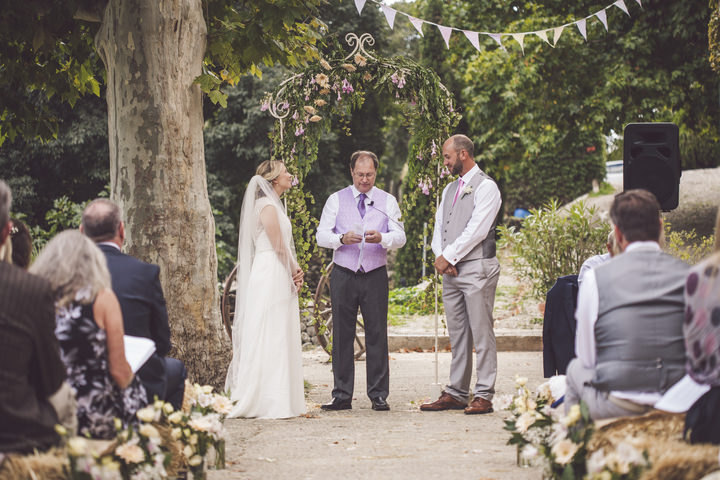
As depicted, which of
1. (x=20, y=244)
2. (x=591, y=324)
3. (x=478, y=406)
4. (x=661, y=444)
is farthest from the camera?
(x=478, y=406)

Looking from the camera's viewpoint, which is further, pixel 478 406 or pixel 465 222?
pixel 465 222

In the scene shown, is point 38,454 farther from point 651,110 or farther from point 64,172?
point 64,172

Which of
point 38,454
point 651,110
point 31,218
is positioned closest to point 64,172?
point 31,218

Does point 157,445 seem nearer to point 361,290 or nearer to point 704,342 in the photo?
point 704,342

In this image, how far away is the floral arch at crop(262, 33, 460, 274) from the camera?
27.8 feet

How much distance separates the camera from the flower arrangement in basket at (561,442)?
11.3 feet

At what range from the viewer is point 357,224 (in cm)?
768

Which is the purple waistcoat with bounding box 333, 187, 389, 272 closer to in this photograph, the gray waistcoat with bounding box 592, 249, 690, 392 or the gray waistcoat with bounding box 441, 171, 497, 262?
the gray waistcoat with bounding box 441, 171, 497, 262

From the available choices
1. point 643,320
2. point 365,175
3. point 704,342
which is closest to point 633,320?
point 643,320

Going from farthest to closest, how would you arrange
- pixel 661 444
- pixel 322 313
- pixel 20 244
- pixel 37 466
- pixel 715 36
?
pixel 715 36 < pixel 322 313 < pixel 20 244 < pixel 661 444 < pixel 37 466

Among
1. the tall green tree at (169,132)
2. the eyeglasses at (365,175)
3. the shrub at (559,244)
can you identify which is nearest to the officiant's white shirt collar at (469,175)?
the eyeglasses at (365,175)

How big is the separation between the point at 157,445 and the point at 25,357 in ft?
2.70

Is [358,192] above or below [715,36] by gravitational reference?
below

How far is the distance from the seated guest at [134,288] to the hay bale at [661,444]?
2201mm
